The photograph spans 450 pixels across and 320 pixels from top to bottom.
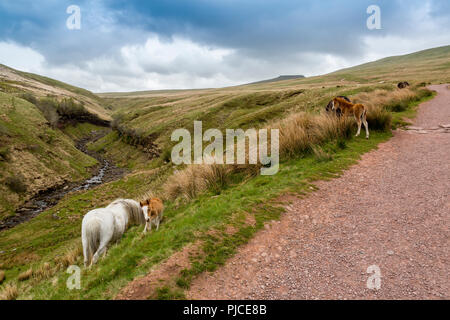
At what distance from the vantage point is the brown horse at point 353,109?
420 inches

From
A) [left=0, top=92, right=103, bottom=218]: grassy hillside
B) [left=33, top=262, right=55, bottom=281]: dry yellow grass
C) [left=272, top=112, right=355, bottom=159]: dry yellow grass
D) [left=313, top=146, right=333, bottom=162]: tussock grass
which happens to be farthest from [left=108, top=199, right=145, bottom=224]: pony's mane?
[left=0, top=92, right=103, bottom=218]: grassy hillside

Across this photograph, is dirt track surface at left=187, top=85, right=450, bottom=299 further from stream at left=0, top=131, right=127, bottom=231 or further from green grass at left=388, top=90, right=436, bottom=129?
stream at left=0, top=131, right=127, bottom=231

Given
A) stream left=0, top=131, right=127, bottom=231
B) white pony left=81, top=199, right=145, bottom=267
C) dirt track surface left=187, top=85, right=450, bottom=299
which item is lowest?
stream left=0, top=131, right=127, bottom=231

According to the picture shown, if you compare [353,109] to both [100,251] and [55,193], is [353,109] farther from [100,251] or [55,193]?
[55,193]

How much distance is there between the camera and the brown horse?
10664 mm

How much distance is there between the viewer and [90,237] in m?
6.91

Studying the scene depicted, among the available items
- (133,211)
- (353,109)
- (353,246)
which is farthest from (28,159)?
(353,246)

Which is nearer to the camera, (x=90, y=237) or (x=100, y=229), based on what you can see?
(x=90, y=237)

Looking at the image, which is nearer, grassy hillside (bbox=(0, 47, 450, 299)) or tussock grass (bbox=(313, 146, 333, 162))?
grassy hillside (bbox=(0, 47, 450, 299))

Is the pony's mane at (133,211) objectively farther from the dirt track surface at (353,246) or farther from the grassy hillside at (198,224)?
the dirt track surface at (353,246)

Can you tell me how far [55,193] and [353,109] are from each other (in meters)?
36.7

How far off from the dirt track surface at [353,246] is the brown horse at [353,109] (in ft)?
13.5

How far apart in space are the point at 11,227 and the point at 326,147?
2906cm

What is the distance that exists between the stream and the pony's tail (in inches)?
828
